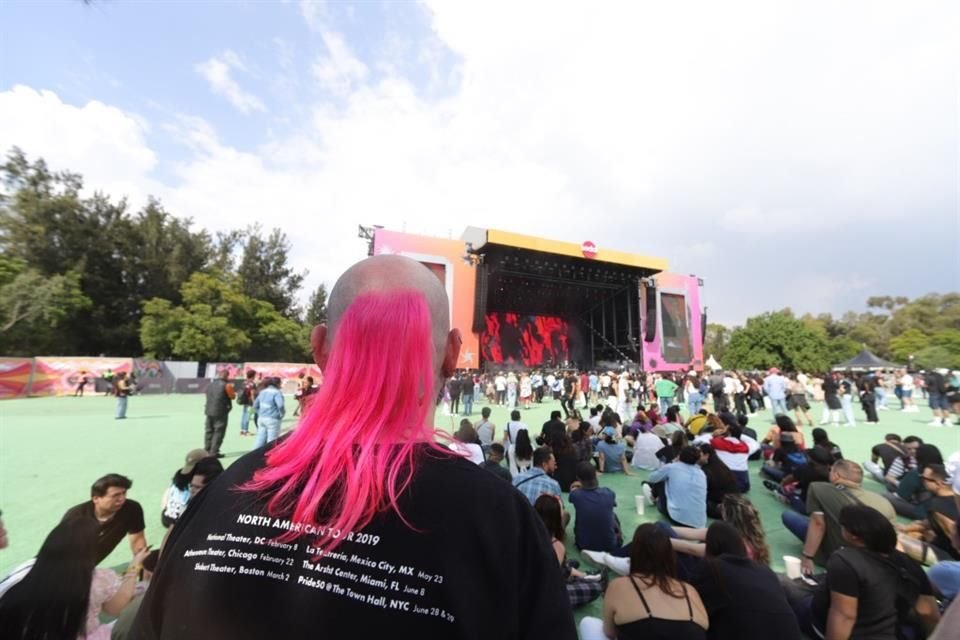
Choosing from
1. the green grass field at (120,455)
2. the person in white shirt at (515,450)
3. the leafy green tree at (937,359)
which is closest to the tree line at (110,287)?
the green grass field at (120,455)

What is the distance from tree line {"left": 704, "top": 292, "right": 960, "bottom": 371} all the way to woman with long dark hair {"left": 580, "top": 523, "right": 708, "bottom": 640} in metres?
41.6

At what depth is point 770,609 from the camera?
7.41ft

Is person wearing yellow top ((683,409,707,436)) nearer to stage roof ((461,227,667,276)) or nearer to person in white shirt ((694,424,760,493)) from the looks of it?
person in white shirt ((694,424,760,493))

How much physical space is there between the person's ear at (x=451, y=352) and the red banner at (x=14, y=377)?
77.7 feet

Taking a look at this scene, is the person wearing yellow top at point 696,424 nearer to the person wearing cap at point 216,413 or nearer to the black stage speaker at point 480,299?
the person wearing cap at point 216,413

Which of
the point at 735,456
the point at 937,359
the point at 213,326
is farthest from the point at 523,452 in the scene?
the point at 937,359

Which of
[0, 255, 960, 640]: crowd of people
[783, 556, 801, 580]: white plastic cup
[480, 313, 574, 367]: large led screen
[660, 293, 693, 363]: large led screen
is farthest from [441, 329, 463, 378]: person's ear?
[660, 293, 693, 363]: large led screen

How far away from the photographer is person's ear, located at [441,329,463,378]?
1.10 meters

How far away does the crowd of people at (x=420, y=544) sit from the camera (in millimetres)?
684

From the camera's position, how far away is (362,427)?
83cm

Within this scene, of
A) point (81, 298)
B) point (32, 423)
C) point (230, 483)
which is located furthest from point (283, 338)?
point (230, 483)

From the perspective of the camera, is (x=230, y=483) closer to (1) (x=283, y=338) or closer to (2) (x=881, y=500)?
(2) (x=881, y=500)

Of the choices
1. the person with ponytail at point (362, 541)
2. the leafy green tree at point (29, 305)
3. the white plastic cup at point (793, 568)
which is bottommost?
Result: the white plastic cup at point (793, 568)

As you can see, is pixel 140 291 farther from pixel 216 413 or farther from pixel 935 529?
pixel 935 529
